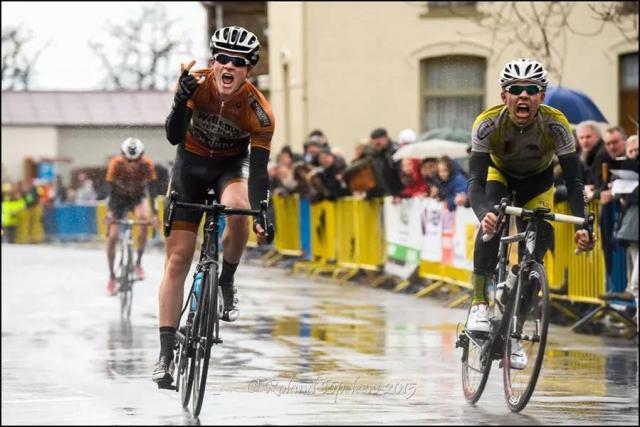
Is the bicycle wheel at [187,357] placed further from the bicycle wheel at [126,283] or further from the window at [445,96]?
the window at [445,96]

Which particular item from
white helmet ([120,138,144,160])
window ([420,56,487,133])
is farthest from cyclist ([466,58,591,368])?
window ([420,56,487,133])

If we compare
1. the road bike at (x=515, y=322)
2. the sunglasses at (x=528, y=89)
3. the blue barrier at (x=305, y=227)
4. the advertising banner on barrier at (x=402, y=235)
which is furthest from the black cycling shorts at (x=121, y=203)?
the sunglasses at (x=528, y=89)

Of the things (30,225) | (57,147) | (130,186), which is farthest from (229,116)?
(57,147)

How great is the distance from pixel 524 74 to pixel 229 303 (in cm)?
294

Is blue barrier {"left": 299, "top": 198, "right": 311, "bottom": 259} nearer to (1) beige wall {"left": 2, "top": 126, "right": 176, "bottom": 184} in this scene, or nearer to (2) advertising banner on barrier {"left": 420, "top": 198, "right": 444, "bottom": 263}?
(2) advertising banner on barrier {"left": 420, "top": 198, "right": 444, "bottom": 263}

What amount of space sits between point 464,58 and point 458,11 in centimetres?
125

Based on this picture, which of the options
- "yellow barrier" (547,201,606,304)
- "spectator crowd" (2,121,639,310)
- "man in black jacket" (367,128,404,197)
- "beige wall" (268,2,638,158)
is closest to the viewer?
"spectator crowd" (2,121,639,310)

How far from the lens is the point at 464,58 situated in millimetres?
37094

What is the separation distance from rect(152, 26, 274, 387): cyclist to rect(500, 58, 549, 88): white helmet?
3.53 feet

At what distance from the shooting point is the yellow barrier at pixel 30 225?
5450 cm

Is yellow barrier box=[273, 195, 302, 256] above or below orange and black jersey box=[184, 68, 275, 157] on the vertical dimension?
below

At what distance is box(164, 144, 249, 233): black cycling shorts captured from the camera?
9.13 m

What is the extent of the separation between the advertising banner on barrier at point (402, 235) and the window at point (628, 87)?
11.1 m

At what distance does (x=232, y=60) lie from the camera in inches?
301
